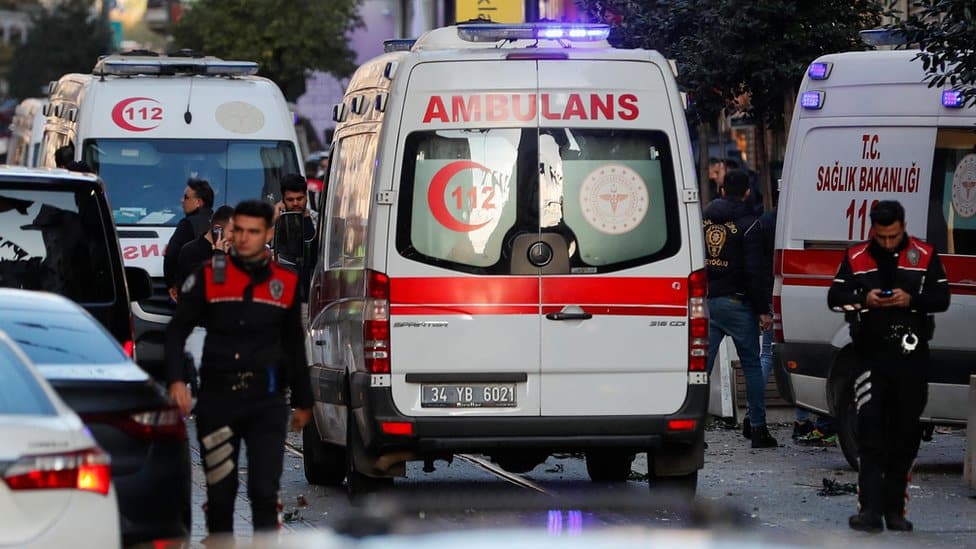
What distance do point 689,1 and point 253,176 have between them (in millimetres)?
4183

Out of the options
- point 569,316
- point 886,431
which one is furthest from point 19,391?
point 886,431

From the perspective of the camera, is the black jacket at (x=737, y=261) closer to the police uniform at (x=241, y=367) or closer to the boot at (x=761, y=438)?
the boot at (x=761, y=438)

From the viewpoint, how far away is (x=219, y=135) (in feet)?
59.6

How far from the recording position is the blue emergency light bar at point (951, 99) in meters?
12.1

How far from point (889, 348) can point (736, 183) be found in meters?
4.59

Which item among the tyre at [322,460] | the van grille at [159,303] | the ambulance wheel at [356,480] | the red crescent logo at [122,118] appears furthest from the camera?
the red crescent logo at [122,118]

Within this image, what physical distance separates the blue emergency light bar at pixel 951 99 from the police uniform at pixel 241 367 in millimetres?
5393

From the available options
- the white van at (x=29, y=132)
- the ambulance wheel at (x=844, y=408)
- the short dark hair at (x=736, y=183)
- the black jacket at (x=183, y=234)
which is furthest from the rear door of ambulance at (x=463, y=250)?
the white van at (x=29, y=132)

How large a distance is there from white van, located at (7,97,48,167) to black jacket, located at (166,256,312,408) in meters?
16.0

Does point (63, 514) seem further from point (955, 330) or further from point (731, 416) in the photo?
point (731, 416)

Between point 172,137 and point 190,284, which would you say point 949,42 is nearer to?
point 190,284

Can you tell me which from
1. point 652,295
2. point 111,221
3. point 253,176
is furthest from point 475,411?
point 253,176

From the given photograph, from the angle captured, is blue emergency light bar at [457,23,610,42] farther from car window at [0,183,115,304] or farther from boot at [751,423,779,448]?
boot at [751,423,779,448]

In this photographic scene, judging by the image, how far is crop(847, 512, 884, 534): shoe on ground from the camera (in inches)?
395
